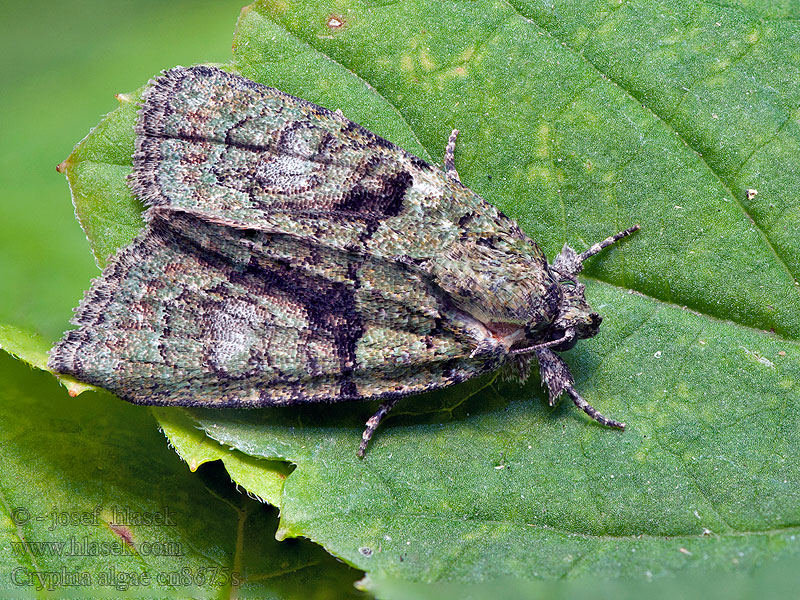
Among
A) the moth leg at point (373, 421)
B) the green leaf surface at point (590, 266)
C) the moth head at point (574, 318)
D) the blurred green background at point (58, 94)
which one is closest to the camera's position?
the green leaf surface at point (590, 266)

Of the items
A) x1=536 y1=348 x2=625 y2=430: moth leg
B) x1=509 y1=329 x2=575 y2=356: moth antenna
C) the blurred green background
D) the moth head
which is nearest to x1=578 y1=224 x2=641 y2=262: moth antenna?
the moth head

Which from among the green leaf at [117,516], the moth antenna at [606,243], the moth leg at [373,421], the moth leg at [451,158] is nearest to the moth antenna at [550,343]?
the moth antenna at [606,243]

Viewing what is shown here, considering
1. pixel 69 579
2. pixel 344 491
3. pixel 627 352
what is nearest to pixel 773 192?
pixel 627 352

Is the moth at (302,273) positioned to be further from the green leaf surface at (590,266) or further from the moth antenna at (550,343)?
the green leaf surface at (590,266)

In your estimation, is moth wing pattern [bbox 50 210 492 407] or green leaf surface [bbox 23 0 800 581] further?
moth wing pattern [bbox 50 210 492 407]

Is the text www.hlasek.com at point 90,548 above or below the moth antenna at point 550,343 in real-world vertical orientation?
below

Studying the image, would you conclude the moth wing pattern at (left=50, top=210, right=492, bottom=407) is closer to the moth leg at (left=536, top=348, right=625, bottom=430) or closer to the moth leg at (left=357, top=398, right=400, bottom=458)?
the moth leg at (left=357, top=398, right=400, bottom=458)

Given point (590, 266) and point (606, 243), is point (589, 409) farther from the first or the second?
point (606, 243)
